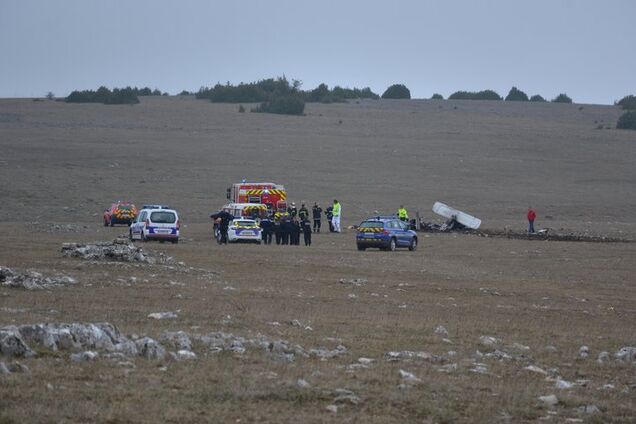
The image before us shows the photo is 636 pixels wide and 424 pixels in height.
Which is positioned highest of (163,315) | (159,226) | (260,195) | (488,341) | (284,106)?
(284,106)

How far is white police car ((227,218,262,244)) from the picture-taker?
4550cm

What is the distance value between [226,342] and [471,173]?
69.4 metres

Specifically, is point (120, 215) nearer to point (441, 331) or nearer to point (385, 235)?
point (385, 235)

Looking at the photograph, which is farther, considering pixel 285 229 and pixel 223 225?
pixel 285 229

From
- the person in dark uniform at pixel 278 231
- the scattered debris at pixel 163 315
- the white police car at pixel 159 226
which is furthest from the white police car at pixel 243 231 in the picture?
the scattered debris at pixel 163 315

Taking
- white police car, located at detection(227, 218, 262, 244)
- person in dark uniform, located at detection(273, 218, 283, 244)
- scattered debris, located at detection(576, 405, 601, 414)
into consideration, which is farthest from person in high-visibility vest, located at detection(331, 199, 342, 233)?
scattered debris, located at detection(576, 405, 601, 414)

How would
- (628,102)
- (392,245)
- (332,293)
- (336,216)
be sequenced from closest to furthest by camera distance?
1. (332,293)
2. (392,245)
3. (336,216)
4. (628,102)

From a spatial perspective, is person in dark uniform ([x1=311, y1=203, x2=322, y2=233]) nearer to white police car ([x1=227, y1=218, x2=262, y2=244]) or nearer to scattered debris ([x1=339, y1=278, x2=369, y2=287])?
white police car ([x1=227, y1=218, x2=262, y2=244])

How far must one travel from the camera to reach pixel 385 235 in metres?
42.8

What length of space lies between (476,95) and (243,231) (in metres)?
110

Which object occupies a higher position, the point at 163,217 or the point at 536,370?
the point at 163,217

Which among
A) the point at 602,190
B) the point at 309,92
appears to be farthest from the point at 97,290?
the point at 309,92

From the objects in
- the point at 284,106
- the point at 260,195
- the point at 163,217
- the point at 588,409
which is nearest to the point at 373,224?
the point at 163,217

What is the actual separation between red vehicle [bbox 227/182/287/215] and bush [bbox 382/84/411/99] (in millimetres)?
96803
